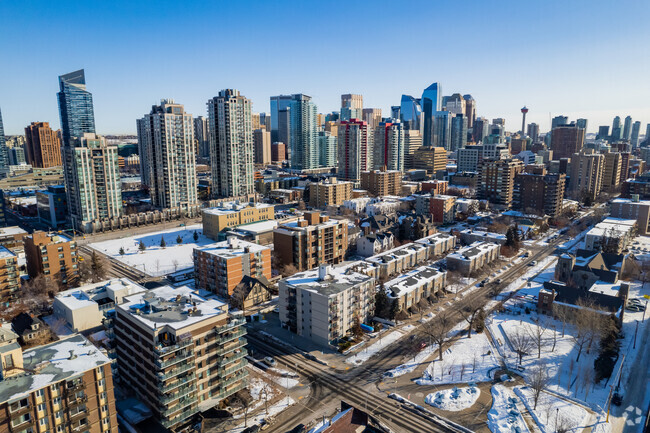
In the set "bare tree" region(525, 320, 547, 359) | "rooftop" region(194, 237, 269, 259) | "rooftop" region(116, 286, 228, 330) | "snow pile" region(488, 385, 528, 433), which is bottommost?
"snow pile" region(488, 385, 528, 433)

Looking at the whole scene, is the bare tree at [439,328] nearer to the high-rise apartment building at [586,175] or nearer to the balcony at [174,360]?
the balcony at [174,360]

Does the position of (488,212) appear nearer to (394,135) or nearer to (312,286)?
(394,135)

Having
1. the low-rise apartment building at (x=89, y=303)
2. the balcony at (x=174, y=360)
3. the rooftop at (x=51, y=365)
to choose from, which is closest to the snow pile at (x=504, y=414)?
the balcony at (x=174, y=360)

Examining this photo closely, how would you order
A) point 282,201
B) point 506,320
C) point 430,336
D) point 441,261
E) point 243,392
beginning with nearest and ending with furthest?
point 243,392, point 430,336, point 506,320, point 441,261, point 282,201

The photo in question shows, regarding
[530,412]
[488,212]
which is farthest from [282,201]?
[530,412]

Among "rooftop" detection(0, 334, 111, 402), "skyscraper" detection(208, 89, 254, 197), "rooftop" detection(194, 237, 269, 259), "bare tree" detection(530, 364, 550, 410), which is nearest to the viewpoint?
"rooftop" detection(0, 334, 111, 402)

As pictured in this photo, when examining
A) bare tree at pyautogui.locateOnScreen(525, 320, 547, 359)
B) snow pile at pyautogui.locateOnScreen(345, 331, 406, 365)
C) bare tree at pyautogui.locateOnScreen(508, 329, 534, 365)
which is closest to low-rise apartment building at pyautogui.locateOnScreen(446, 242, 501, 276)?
bare tree at pyautogui.locateOnScreen(525, 320, 547, 359)

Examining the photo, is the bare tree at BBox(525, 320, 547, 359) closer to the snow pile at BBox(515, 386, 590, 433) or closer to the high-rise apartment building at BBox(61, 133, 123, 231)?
the snow pile at BBox(515, 386, 590, 433)
